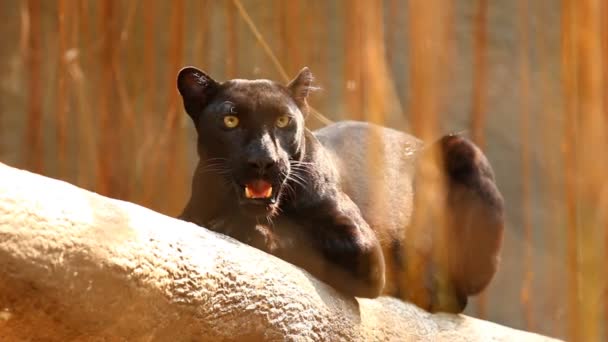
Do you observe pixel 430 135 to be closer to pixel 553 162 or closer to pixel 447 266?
pixel 553 162

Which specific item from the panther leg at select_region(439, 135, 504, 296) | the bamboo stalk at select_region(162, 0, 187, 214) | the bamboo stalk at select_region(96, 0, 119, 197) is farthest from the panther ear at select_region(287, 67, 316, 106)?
the panther leg at select_region(439, 135, 504, 296)

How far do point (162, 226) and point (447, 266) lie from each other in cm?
190

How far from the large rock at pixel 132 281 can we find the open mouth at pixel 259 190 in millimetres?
328

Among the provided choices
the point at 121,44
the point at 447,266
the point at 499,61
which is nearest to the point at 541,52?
the point at 447,266

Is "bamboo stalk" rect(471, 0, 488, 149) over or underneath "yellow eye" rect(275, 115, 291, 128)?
over

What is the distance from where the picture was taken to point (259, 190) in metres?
2.81

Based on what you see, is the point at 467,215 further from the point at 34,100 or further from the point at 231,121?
the point at 34,100

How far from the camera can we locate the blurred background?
1206 millimetres

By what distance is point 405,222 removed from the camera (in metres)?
3.75

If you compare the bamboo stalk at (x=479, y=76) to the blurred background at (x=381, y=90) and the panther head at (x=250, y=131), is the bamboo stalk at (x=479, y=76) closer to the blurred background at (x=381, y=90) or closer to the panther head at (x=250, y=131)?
the blurred background at (x=381, y=90)

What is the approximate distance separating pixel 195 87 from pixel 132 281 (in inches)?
48.4

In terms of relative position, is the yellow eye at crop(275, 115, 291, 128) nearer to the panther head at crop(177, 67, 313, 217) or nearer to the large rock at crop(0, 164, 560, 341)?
the panther head at crop(177, 67, 313, 217)

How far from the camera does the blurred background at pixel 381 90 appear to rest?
121cm

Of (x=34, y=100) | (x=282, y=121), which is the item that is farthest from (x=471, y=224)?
(x=34, y=100)
